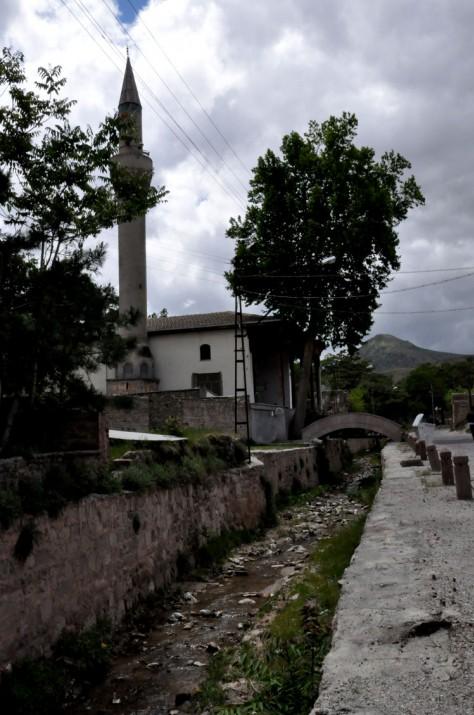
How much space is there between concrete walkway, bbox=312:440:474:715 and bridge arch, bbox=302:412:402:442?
26434mm

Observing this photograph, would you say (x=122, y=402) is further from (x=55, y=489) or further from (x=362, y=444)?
(x=362, y=444)

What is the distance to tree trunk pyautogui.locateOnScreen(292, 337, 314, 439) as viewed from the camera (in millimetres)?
33250

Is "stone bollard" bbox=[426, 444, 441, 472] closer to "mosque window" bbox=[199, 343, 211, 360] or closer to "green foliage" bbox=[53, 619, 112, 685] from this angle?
"green foliage" bbox=[53, 619, 112, 685]

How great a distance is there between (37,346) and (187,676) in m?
4.53

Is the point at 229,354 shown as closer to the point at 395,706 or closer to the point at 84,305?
the point at 84,305

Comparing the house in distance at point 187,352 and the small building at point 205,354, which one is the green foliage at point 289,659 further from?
the small building at point 205,354

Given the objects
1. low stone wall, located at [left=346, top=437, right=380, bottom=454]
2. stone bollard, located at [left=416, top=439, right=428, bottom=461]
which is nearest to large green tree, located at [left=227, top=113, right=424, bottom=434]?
stone bollard, located at [left=416, top=439, right=428, bottom=461]

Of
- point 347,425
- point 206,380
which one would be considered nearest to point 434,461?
point 347,425

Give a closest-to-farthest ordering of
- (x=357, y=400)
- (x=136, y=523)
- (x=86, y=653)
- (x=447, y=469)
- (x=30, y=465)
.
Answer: (x=86, y=653) → (x=30, y=465) → (x=136, y=523) → (x=447, y=469) → (x=357, y=400)

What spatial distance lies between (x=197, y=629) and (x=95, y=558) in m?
1.89

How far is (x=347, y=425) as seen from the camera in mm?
34750

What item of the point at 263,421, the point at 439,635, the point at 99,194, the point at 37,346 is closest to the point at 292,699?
the point at 439,635

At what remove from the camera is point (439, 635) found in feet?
14.0

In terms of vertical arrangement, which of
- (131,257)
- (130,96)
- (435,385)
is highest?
(130,96)
